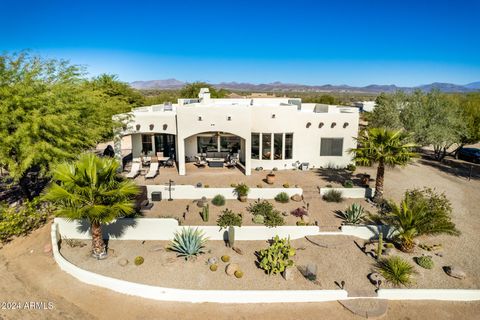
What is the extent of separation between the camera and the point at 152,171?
22.0 m

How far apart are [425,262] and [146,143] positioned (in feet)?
70.7

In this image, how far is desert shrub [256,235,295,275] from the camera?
40.4 feet

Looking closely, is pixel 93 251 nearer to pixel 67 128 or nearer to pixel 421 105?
pixel 67 128

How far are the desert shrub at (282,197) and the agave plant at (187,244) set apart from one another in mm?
6107

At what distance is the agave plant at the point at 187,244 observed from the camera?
525 inches

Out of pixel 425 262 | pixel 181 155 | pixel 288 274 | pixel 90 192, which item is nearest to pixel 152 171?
pixel 181 155

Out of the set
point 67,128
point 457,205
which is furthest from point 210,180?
point 457,205

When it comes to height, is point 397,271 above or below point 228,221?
below

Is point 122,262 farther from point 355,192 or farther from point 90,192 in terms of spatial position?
point 355,192

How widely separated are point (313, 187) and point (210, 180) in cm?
720

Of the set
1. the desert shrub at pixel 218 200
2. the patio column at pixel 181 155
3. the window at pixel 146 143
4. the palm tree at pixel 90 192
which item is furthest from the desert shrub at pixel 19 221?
the window at pixel 146 143

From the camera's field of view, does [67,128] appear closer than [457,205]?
Yes

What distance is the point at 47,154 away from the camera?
15680 millimetres

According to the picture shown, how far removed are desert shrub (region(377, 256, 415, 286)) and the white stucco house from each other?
1212cm
